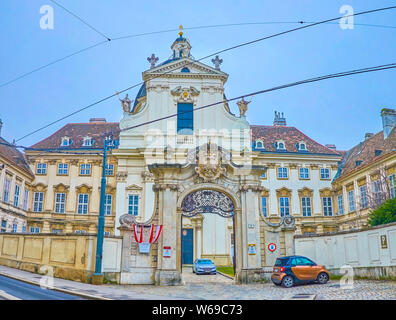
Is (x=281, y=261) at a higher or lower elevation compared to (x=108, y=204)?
lower

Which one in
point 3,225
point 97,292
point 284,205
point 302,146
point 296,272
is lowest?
point 97,292

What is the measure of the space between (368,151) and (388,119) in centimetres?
377

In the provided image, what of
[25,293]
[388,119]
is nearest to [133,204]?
[25,293]

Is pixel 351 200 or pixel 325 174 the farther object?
pixel 325 174

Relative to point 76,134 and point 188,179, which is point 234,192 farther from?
point 76,134

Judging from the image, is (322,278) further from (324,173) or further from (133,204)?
(324,173)

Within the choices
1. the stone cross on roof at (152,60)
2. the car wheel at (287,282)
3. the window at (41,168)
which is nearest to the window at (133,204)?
the window at (41,168)

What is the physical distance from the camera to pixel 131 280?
21406 mm

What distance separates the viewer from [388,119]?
4156 centimetres

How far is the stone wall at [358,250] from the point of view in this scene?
1984cm

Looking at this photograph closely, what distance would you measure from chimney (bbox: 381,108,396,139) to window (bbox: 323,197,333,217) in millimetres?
9748

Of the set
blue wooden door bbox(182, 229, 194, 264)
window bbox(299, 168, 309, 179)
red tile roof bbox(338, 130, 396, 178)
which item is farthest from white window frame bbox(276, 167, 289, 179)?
blue wooden door bbox(182, 229, 194, 264)

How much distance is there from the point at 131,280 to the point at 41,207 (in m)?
27.4

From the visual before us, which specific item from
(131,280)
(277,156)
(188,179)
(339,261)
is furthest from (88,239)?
(277,156)
